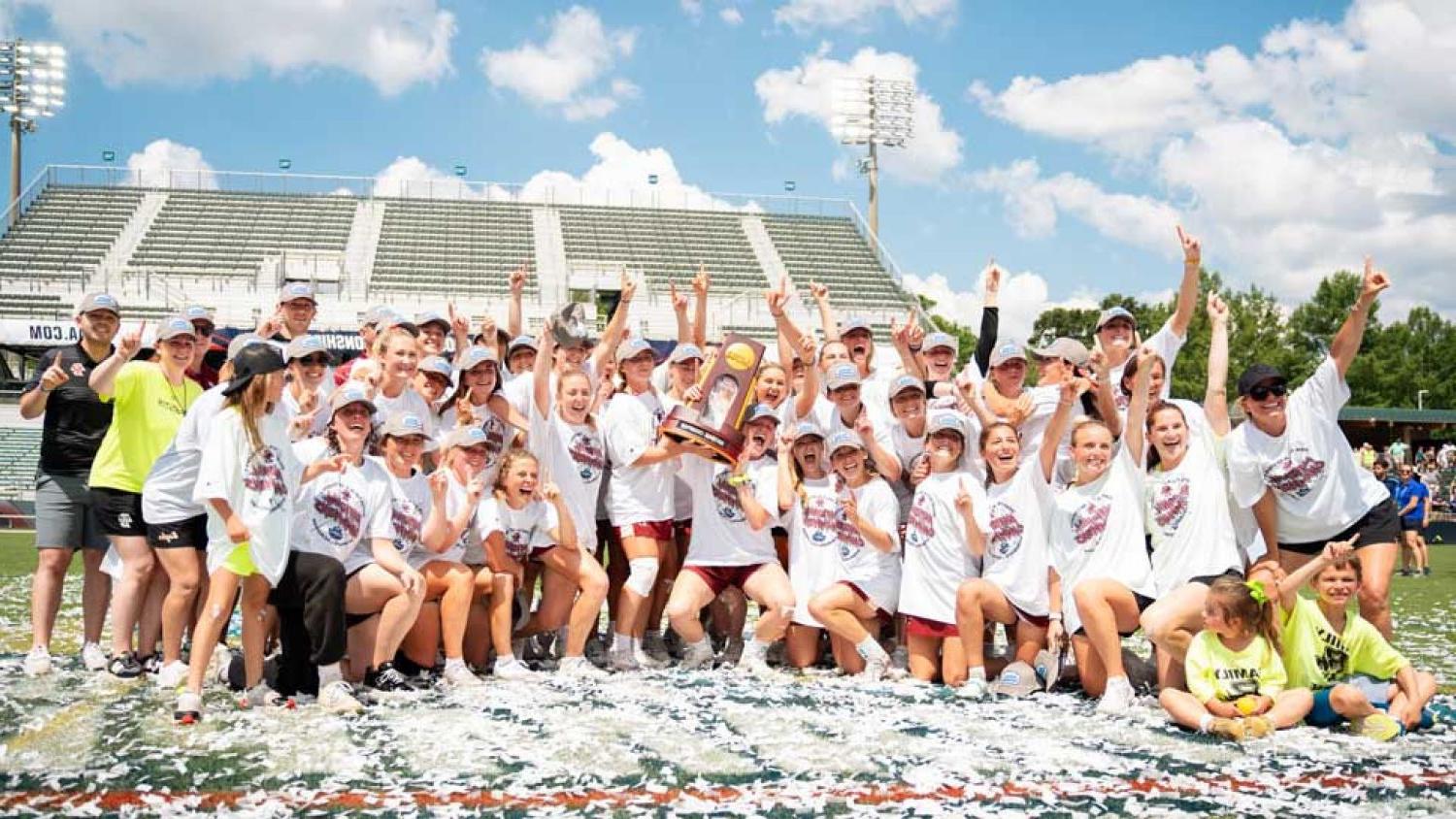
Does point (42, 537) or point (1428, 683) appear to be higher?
point (42, 537)

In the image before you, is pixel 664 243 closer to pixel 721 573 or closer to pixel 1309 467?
pixel 721 573

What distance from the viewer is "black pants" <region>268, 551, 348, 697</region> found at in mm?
5309

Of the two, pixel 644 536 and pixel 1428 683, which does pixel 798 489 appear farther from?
pixel 1428 683

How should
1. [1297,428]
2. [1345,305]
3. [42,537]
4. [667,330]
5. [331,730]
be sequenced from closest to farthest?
[331,730] < [1297,428] < [42,537] < [667,330] < [1345,305]

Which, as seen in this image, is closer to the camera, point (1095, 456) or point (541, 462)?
point (1095, 456)

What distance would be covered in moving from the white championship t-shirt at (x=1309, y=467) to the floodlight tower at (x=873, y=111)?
44.0 meters

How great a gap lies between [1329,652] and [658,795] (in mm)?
3210

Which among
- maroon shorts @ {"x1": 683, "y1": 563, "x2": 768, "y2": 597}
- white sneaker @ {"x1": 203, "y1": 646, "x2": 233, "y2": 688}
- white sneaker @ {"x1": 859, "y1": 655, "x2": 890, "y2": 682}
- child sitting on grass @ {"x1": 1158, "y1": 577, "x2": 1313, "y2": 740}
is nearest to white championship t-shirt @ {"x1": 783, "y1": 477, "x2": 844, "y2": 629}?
maroon shorts @ {"x1": 683, "y1": 563, "x2": 768, "y2": 597}

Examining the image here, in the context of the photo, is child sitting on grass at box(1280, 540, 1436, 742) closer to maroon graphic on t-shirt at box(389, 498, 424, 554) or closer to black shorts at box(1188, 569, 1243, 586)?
black shorts at box(1188, 569, 1243, 586)

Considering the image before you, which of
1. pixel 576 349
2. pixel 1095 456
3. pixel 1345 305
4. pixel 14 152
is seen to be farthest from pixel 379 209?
pixel 1345 305

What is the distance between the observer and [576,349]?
7.46 meters

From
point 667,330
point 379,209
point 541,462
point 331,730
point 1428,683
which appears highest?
point 379,209

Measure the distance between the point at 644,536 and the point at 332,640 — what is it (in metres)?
2.03

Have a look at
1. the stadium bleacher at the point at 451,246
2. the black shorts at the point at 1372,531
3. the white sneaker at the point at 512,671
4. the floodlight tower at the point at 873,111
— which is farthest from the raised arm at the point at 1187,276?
the floodlight tower at the point at 873,111
